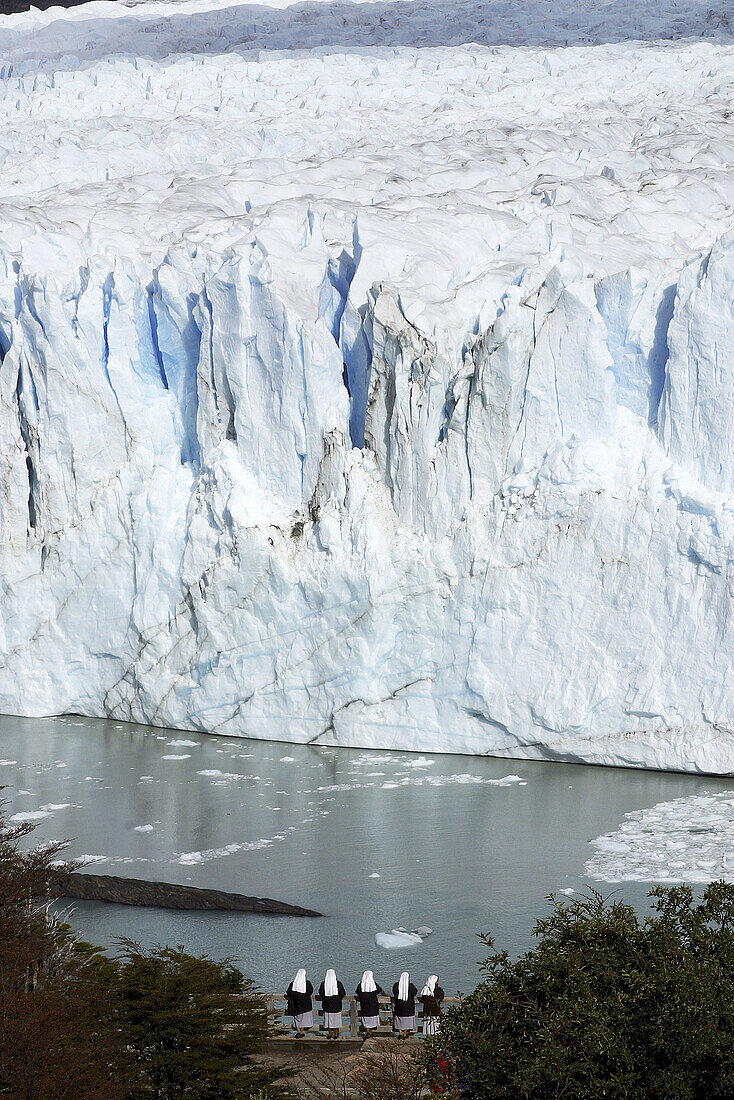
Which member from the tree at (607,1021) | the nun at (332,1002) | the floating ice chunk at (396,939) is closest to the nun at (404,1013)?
the nun at (332,1002)

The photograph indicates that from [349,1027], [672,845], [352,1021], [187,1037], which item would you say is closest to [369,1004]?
[352,1021]

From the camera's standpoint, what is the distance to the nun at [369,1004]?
22.2 ft

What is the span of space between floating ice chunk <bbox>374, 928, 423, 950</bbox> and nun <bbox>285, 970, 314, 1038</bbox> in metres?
1.08

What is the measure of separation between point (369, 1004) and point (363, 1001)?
1.5 inches

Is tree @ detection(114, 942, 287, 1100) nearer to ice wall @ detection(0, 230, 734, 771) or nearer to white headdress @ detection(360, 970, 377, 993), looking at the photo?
white headdress @ detection(360, 970, 377, 993)

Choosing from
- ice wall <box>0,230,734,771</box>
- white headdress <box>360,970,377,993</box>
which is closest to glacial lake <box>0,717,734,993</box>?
white headdress <box>360,970,377,993</box>

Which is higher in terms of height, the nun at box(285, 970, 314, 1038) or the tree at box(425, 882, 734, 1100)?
the tree at box(425, 882, 734, 1100)

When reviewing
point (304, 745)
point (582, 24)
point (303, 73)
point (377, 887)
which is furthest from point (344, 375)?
point (582, 24)

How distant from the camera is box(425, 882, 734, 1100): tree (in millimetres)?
4477

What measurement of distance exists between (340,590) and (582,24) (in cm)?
1841

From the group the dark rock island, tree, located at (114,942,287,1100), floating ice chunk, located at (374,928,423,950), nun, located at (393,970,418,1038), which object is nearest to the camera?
tree, located at (114,942,287,1100)

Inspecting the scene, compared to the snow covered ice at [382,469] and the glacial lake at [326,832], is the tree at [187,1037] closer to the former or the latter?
the glacial lake at [326,832]

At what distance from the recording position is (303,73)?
22844 mm

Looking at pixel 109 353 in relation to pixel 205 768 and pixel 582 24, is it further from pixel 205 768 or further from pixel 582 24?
pixel 582 24
